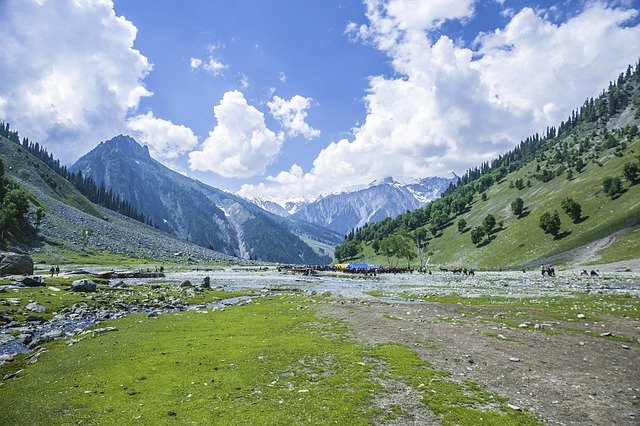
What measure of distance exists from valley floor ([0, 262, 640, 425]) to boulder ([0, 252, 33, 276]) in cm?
4072

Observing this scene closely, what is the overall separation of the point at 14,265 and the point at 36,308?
41.2 metres

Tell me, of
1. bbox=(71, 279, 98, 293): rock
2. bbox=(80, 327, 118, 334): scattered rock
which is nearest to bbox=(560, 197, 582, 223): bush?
bbox=(71, 279, 98, 293): rock

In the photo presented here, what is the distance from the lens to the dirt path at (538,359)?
48.3 ft

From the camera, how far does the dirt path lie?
14.7 m

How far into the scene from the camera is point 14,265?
6731cm

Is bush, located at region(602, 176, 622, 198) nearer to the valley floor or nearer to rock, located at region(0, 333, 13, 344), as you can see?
the valley floor

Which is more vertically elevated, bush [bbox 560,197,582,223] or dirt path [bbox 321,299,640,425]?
bush [bbox 560,197,582,223]

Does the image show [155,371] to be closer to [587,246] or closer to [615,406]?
[615,406]

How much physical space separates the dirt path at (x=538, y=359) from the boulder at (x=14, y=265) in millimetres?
62943

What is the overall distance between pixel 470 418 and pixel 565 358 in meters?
11.3

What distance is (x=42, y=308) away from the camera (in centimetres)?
3612

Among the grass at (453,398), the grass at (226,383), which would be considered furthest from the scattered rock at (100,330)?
the grass at (453,398)

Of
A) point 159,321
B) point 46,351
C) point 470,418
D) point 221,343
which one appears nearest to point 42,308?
point 159,321

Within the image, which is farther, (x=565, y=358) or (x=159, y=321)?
(x=159, y=321)
